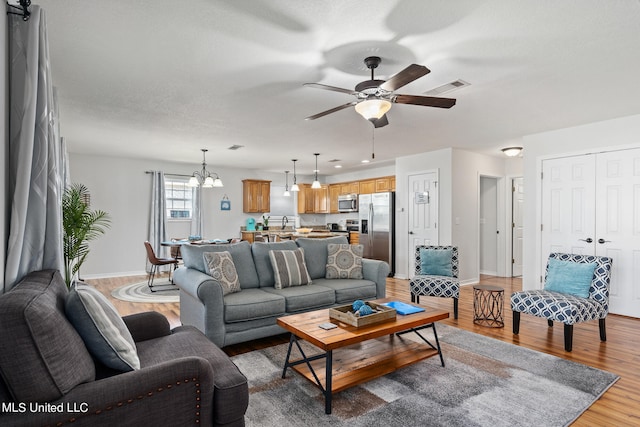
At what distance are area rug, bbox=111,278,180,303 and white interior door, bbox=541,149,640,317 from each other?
227 inches

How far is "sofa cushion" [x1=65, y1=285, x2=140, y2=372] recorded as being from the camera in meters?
1.58

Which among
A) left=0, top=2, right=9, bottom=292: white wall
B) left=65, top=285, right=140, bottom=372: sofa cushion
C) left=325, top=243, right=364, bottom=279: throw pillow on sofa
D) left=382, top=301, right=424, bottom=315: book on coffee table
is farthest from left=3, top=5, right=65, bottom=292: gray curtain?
left=325, top=243, right=364, bottom=279: throw pillow on sofa

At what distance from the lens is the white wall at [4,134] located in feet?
5.47

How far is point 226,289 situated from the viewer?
11.2 ft

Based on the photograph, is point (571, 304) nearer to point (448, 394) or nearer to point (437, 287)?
point (437, 287)

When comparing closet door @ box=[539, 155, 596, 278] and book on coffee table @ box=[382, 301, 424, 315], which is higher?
closet door @ box=[539, 155, 596, 278]

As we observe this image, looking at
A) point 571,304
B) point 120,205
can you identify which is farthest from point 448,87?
point 120,205

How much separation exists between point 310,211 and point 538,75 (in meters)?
7.48

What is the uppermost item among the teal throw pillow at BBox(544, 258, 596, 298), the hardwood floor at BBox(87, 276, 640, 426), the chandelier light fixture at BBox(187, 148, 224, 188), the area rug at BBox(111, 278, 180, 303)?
the chandelier light fixture at BBox(187, 148, 224, 188)

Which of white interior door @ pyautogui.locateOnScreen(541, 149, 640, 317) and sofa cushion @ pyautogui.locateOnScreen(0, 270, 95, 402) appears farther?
white interior door @ pyautogui.locateOnScreen(541, 149, 640, 317)

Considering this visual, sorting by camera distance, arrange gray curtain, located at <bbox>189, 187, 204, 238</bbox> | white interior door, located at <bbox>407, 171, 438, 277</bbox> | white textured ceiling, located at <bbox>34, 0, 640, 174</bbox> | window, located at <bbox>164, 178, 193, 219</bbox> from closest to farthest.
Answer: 1. white textured ceiling, located at <bbox>34, 0, 640, 174</bbox>
2. white interior door, located at <bbox>407, 171, 438, 277</bbox>
3. window, located at <bbox>164, 178, 193, 219</bbox>
4. gray curtain, located at <bbox>189, 187, 204, 238</bbox>

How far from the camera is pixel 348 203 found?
357 inches

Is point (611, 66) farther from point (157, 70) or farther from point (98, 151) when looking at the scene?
point (98, 151)

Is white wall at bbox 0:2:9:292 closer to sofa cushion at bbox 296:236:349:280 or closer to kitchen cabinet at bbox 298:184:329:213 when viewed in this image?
sofa cushion at bbox 296:236:349:280
